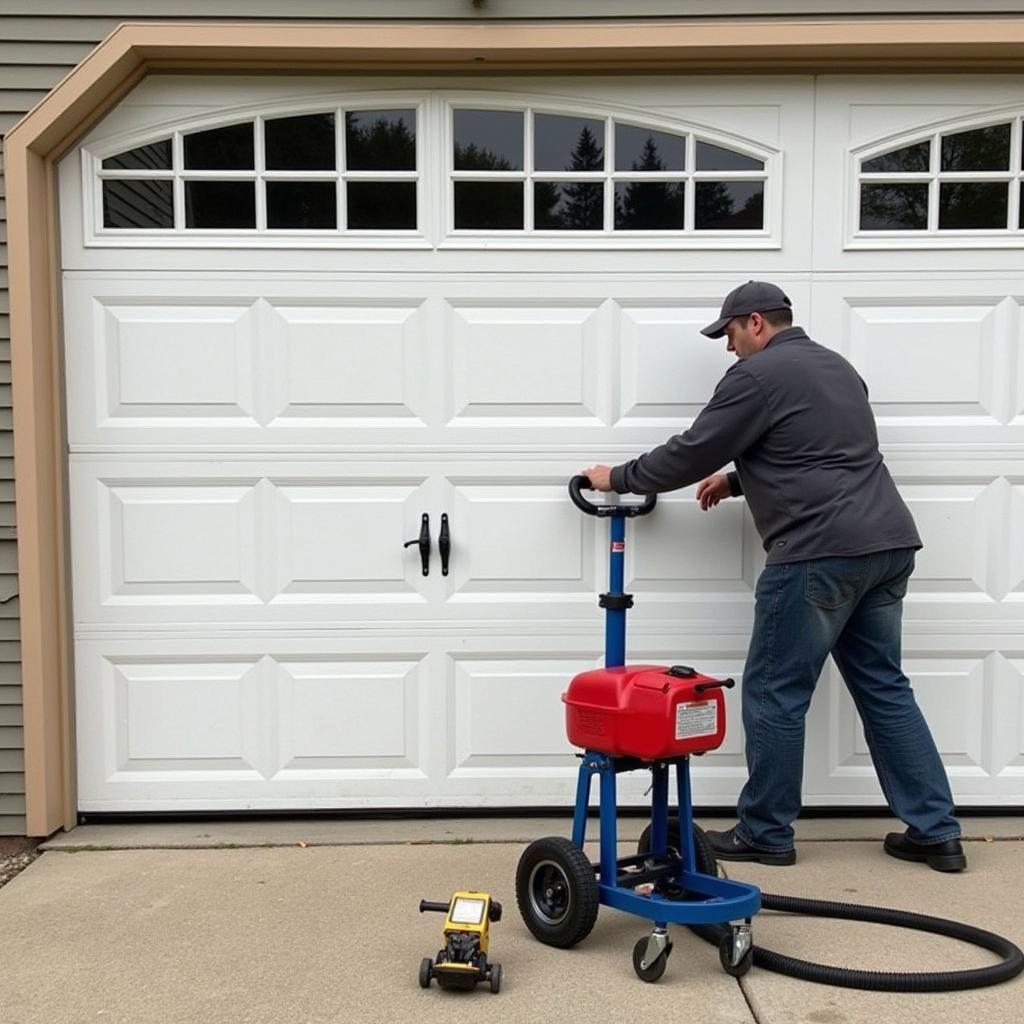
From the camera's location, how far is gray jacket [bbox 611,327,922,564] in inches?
128

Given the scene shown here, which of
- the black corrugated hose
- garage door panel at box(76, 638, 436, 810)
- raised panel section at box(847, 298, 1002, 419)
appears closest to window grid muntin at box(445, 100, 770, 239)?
raised panel section at box(847, 298, 1002, 419)

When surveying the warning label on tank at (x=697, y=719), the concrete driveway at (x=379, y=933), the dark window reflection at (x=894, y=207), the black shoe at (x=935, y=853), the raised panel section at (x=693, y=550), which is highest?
the dark window reflection at (x=894, y=207)

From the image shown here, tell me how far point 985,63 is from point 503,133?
66.6 inches

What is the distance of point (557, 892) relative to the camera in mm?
2850

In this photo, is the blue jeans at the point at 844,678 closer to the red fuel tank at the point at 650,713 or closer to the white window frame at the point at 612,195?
the red fuel tank at the point at 650,713

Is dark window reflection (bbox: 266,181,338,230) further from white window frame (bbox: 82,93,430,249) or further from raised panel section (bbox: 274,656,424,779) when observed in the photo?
raised panel section (bbox: 274,656,424,779)

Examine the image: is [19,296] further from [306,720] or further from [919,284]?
[919,284]

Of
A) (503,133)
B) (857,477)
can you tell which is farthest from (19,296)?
(857,477)

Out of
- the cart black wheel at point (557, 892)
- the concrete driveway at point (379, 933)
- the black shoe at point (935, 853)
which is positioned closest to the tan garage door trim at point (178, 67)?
the concrete driveway at point (379, 933)

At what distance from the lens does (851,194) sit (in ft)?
12.3

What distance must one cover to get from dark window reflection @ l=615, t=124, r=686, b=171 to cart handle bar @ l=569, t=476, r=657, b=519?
1.20m

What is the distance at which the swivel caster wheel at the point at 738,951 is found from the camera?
8.66ft

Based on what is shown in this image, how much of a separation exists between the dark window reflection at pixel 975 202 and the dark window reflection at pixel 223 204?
248cm

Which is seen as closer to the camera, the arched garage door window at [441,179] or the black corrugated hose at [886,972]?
the black corrugated hose at [886,972]
